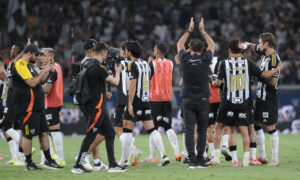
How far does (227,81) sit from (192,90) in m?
0.88

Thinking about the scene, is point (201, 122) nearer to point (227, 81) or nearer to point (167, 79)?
point (227, 81)

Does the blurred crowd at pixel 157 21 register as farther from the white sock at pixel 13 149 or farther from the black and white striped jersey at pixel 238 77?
the black and white striped jersey at pixel 238 77

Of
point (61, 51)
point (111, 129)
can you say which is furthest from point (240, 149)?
point (61, 51)

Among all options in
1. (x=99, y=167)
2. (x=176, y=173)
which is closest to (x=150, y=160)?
(x=99, y=167)

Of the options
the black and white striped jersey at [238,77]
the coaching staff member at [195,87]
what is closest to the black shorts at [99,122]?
the coaching staff member at [195,87]

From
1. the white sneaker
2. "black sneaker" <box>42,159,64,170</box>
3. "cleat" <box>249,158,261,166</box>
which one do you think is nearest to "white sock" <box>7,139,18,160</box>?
"black sneaker" <box>42,159,64,170</box>

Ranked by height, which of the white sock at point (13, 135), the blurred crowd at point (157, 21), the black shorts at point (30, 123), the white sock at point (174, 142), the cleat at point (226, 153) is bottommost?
the cleat at point (226, 153)

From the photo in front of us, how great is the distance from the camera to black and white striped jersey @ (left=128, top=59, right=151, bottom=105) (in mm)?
11930

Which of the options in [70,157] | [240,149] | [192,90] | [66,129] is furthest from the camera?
[66,129]

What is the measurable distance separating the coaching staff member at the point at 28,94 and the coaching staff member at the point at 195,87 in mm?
2632

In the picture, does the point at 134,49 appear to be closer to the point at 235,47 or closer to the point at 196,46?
the point at 196,46

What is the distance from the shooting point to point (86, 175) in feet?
34.8

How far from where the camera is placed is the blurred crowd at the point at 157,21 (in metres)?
26.9

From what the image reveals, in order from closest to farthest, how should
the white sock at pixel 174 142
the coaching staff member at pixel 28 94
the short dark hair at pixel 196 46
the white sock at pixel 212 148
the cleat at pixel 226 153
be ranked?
the short dark hair at pixel 196 46 → the coaching staff member at pixel 28 94 → the white sock at pixel 212 148 → the cleat at pixel 226 153 → the white sock at pixel 174 142
